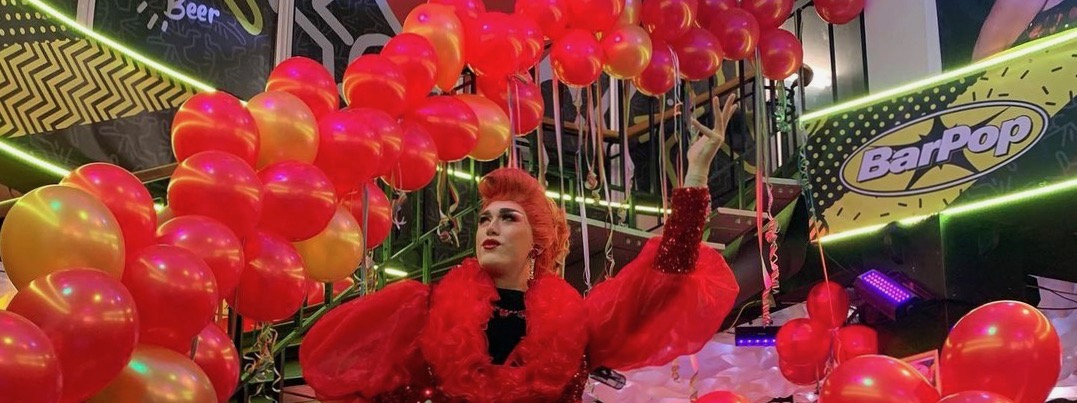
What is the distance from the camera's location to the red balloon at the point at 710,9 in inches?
151

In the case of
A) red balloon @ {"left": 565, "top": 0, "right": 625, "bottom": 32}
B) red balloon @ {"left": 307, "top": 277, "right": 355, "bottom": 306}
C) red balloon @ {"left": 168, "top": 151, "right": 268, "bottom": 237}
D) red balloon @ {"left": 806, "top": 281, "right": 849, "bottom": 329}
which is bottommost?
red balloon @ {"left": 806, "top": 281, "right": 849, "bottom": 329}

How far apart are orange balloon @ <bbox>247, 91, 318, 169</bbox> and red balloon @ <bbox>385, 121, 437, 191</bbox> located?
0.36 metres

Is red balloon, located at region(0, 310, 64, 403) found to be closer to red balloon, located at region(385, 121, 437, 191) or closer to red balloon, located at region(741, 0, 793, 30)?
red balloon, located at region(385, 121, 437, 191)

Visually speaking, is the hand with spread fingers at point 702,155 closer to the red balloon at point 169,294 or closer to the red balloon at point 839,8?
the red balloon at point 169,294

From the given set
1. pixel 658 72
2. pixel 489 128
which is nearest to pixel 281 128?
pixel 489 128

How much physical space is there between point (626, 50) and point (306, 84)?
3.70ft

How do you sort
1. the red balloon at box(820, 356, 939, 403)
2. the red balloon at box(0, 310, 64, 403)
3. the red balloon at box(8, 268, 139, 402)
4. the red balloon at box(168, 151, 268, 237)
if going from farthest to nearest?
the red balloon at box(168, 151, 268, 237), the red balloon at box(820, 356, 939, 403), the red balloon at box(8, 268, 139, 402), the red balloon at box(0, 310, 64, 403)

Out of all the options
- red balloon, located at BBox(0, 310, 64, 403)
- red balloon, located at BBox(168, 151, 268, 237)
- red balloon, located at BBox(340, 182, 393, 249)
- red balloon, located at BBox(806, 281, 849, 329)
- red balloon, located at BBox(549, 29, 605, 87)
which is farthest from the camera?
red balloon, located at BBox(806, 281, 849, 329)

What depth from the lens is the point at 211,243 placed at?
2258 millimetres

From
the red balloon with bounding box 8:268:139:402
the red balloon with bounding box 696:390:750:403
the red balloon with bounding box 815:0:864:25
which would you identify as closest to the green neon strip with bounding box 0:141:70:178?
the red balloon with bounding box 8:268:139:402

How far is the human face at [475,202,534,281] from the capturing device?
2422 millimetres

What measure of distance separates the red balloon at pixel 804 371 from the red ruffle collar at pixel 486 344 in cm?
261

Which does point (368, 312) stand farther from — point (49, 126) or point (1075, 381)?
point (1075, 381)

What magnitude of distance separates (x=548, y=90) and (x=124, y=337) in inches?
217
